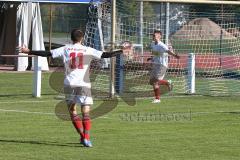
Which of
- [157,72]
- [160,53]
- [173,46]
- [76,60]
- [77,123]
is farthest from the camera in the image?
[173,46]

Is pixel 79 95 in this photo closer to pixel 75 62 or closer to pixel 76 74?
pixel 76 74

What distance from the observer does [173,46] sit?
27.4m

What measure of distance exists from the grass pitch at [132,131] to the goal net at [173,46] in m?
2.05

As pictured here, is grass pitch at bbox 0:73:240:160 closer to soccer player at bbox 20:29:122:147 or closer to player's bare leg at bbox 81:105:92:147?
player's bare leg at bbox 81:105:92:147

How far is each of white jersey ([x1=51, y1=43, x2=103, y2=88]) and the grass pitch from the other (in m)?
1.09

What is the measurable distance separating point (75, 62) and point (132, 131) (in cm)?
234

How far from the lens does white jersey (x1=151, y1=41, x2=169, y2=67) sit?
2122 cm

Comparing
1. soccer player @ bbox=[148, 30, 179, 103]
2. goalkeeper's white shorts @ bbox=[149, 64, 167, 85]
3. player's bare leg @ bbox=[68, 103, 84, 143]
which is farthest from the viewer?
goalkeeper's white shorts @ bbox=[149, 64, 167, 85]

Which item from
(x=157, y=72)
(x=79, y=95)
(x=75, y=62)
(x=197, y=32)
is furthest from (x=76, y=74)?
(x=197, y=32)

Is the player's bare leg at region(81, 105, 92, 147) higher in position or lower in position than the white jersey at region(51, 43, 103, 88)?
lower

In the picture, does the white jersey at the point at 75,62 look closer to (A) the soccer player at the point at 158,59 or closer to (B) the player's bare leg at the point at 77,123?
(B) the player's bare leg at the point at 77,123

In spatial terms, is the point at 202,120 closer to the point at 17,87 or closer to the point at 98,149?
the point at 98,149

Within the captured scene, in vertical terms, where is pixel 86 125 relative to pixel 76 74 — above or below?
below

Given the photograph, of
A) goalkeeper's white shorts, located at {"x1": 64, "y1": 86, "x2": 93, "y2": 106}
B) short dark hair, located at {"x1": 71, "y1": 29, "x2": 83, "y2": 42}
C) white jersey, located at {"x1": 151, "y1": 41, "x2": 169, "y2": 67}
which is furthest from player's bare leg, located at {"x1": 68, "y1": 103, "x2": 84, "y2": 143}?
white jersey, located at {"x1": 151, "y1": 41, "x2": 169, "y2": 67}
